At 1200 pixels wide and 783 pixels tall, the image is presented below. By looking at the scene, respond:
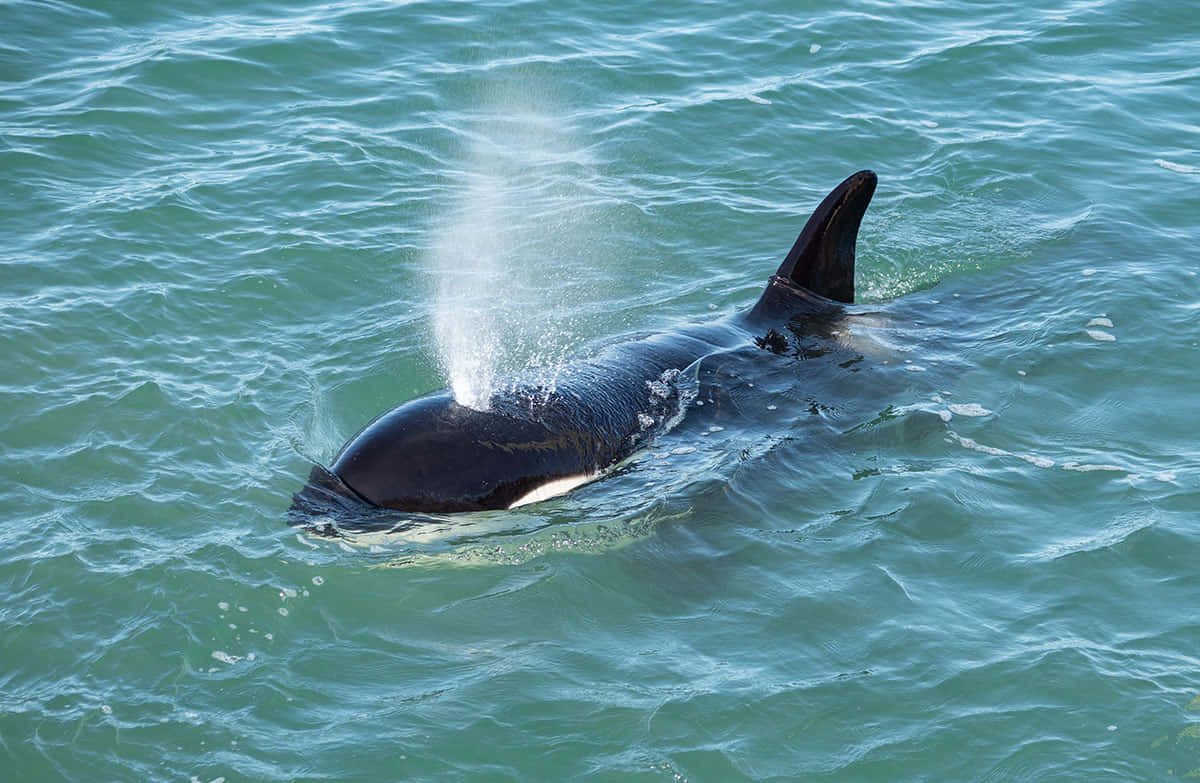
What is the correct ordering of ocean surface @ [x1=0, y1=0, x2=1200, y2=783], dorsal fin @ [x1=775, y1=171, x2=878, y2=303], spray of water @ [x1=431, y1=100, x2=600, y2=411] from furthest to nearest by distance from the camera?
spray of water @ [x1=431, y1=100, x2=600, y2=411]
dorsal fin @ [x1=775, y1=171, x2=878, y2=303]
ocean surface @ [x1=0, y1=0, x2=1200, y2=783]

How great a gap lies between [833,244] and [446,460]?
14.2ft

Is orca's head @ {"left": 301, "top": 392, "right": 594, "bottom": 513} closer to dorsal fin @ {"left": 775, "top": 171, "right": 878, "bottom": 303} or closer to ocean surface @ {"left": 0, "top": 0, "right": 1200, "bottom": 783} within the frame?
ocean surface @ {"left": 0, "top": 0, "right": 1200, "bottom": 783}

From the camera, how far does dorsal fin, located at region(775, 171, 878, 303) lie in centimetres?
1021

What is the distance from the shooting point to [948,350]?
10719 millimetres

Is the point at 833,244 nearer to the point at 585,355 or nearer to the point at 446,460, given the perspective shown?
the point at 585,355

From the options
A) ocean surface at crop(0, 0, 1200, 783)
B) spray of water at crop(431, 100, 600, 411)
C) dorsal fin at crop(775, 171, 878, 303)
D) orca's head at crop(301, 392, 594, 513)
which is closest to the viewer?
ocean surface at crop(0, 0, 1200, 783)

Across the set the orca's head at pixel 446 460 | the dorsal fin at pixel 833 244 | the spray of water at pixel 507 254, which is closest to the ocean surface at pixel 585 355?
the spray of water at pixel 507 254

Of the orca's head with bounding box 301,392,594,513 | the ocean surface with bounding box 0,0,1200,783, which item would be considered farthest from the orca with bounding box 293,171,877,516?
the ocean surface with bounding box 0,0,1200,783

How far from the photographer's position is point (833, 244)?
413 inches

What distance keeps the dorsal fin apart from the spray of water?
2088 millimetres

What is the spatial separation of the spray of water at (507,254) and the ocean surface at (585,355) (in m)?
0.06

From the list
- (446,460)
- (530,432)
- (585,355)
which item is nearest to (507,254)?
(585,355)

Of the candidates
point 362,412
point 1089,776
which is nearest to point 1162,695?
point 1089,776

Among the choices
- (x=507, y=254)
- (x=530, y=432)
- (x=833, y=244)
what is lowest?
(x=530, y=432)
